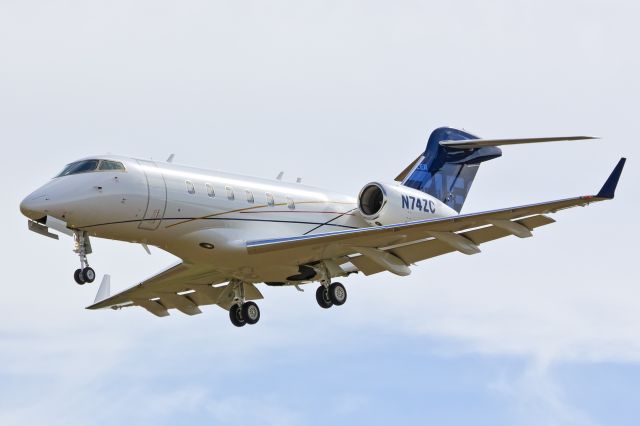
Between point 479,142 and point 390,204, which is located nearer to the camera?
point 390,204

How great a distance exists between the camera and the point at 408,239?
29.8m

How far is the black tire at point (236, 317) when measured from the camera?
31.7 meters

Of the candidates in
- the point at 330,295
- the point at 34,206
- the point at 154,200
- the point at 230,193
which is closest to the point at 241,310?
the point at 330,295

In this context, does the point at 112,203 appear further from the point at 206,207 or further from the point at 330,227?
the point at 330,227

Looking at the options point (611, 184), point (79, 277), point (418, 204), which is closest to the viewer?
point (611, 184)

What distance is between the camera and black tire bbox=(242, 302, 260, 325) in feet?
104

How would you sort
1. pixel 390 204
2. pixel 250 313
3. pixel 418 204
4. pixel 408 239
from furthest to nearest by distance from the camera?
pixel 418 204, pixel 250 313, pixel 390 204, pixel 408 239

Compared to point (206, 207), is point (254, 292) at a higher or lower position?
lower

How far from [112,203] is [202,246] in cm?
235

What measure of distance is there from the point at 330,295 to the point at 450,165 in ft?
20.4

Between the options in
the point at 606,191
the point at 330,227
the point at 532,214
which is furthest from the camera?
the point at 330,227

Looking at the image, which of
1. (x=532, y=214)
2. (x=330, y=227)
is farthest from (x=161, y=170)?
(x=532, y=214)

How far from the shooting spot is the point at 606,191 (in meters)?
26.1

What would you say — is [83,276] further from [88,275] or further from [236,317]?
[236,317]
